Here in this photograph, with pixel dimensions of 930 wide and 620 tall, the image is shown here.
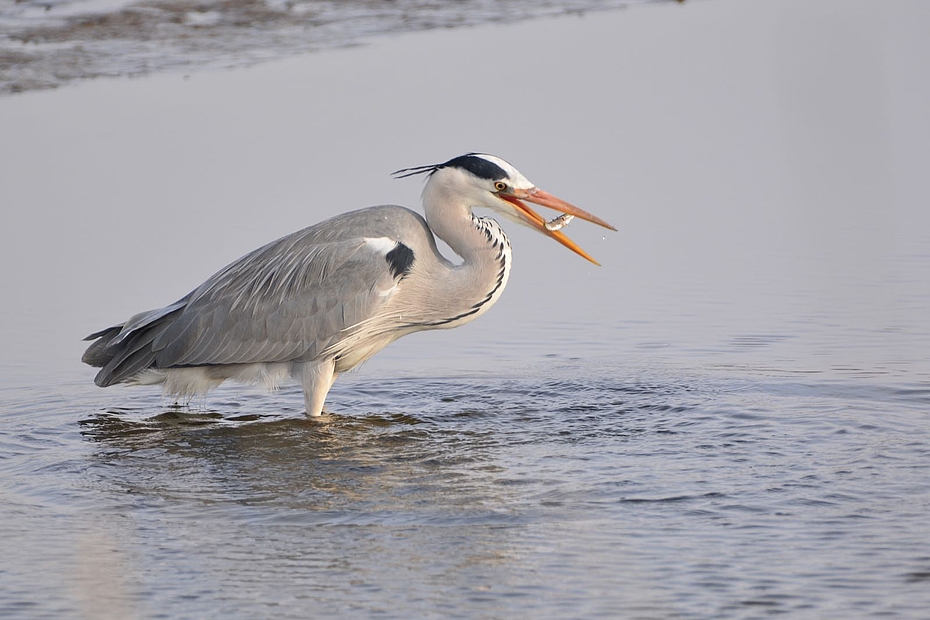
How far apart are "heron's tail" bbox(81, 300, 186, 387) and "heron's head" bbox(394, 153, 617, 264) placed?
1.70 metres

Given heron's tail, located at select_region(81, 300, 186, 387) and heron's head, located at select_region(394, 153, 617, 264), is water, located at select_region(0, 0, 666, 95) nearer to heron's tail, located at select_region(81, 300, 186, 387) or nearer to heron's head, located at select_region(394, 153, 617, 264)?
heron's tail, located at select_region(81, 300, 186, 387)

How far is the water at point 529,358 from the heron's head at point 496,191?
97 cm

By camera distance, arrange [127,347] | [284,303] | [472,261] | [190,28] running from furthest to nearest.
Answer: [190,28]
[127,347]
[284,303]
[472,261]

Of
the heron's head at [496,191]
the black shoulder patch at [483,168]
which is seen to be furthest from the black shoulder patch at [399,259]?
the black shoulder patch at [483,168]

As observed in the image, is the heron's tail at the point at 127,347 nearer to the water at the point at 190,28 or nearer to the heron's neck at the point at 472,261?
the heron's neck at the point at 472,261

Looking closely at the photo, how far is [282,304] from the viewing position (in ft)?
25.3

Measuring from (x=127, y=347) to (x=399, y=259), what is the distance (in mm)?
1614

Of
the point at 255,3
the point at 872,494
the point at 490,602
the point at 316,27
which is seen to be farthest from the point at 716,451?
the point at 255,3

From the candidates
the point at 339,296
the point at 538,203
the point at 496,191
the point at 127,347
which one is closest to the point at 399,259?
the point at 339,296

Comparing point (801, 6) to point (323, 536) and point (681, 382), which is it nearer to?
point (681, 382)

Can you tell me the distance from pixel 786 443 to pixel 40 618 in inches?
136

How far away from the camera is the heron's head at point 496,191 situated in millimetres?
7480

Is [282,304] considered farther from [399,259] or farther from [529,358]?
[529,358]

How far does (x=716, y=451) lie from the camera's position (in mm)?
6594
